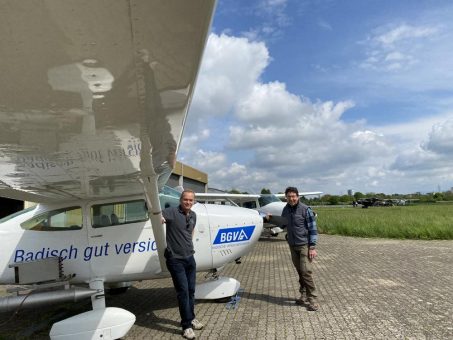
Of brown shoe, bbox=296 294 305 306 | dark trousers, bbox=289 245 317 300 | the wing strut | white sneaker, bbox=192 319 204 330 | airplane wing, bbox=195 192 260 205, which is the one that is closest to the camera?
the wing strut

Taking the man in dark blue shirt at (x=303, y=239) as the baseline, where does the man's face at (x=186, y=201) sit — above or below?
above

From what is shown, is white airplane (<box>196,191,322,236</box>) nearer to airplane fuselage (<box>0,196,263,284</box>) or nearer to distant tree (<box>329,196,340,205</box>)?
airplane fuselage (<box>0,196,263,284</box>)

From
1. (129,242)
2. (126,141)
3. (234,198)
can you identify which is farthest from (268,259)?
(126,141)

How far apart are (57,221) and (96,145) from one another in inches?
122

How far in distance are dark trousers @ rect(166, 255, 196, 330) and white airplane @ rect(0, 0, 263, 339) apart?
1.21ft

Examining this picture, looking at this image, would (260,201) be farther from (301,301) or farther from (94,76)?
(94,76)

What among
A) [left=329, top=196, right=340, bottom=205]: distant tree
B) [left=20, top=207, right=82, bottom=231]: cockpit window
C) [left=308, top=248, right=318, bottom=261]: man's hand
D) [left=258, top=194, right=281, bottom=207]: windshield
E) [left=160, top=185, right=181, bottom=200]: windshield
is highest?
[left=329, top=196, right=340, bottom=205]: distant tree

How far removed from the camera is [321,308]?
228 inches

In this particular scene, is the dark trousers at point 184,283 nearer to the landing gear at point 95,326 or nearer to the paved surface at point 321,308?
the paved surface at point 321,308

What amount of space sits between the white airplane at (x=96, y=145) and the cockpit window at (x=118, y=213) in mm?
15

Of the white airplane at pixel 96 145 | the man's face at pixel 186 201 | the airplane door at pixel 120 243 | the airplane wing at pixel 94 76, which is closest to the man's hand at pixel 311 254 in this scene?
the white airplane at pixel 96 145

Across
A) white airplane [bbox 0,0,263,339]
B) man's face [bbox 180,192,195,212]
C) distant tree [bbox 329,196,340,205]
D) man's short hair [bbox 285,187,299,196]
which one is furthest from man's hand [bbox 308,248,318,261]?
distant tree [bbox 329,196,340,205]

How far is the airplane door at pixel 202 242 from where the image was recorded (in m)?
5.92

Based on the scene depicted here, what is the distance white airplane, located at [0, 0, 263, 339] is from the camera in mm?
1550
